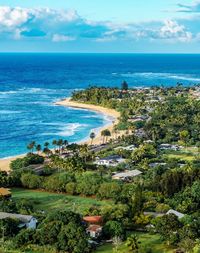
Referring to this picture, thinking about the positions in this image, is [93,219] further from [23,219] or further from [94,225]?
[23,219]

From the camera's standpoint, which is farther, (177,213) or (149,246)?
(177,213)

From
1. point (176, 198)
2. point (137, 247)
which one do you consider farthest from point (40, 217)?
point (176, 198)

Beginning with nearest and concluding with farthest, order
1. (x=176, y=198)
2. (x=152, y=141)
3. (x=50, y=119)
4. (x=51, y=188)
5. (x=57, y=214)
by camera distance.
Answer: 1. (x=57, y=214)
2. (x=176, y=198)
3. (x=51, y=188)
4. (x=152, y=141)
5. (x=50, y=119)

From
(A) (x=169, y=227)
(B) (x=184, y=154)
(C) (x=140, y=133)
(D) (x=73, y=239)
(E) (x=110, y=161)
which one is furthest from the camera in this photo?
(C) (x=140, y=133)

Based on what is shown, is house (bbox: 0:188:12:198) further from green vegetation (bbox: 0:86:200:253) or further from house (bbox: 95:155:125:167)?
house (bbox: 95:155:125:167)

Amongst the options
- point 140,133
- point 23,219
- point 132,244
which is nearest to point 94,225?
point 132,244


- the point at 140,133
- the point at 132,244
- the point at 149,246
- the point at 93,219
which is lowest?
the point at 149,246

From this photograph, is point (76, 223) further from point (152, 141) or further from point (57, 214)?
point (152, 141)

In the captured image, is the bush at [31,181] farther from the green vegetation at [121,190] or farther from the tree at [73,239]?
the tree at [73,239]
